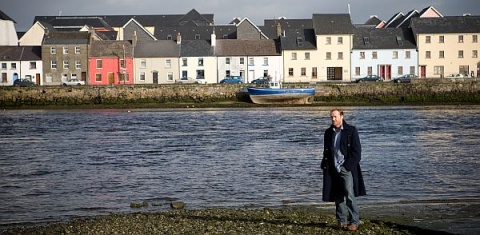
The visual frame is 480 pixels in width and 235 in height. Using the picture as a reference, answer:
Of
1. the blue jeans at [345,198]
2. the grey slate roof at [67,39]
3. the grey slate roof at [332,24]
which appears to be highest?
the grey slate roof at [332,24]

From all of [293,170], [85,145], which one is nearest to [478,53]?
[85,145]

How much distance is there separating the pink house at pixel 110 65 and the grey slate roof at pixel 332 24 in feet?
75.0

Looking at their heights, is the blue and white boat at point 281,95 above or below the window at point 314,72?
below

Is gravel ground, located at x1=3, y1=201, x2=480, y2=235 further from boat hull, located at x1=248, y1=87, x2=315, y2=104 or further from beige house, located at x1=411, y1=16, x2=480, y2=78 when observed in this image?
beige house, located at x1=411, y1=16, x2=480, y2=78

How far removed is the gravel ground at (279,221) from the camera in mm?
14852

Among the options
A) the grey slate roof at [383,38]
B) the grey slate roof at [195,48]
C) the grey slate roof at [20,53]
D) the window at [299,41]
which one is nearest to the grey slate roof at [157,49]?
the grey slate roof at [195,48]

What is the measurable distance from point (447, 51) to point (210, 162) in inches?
2754

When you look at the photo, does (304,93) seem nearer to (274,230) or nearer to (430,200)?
(430,200)

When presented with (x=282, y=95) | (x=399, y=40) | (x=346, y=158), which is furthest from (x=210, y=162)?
(x=399, y=40)

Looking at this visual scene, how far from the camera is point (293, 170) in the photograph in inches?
1037

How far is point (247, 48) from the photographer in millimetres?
94562

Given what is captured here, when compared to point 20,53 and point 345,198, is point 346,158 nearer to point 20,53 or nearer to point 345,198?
point 345,198

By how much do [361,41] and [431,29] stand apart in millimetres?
8415

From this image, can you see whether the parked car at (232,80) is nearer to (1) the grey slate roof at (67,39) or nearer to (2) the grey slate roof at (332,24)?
(2) the grey slate roof at (332,24)
